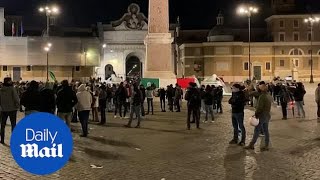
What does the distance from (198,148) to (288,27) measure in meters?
77.1

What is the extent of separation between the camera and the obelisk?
35.1m

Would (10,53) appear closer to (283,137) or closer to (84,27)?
(84,27)

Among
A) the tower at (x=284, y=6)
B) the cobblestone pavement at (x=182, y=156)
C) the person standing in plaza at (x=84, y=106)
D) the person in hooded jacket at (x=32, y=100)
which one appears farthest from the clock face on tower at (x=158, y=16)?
the tower at (x=284, y=6)

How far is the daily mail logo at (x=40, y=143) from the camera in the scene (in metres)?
5.40

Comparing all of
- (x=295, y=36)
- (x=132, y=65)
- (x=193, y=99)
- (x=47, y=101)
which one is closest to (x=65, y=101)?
(x=47, y=101)

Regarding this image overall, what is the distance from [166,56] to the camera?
3631 cm

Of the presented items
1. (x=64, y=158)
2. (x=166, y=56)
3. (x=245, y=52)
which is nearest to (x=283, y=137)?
(x=64, y=158)

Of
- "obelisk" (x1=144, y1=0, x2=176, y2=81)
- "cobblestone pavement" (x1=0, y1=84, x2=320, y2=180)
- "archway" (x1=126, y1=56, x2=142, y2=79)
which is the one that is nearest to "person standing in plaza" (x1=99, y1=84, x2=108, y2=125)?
"cobblestone pavement" (x1=0, y1=84, x2=320, y2=180)

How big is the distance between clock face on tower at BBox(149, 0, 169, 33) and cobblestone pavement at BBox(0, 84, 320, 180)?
1881cm

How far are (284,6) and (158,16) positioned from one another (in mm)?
58148

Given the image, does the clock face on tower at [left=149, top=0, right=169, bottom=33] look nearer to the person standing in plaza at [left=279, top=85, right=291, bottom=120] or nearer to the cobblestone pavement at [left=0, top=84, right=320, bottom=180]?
the person standing in plaza at [left=279, top=85, right=291, bottom=120]

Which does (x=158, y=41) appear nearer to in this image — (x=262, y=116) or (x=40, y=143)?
(x=262, y=116)

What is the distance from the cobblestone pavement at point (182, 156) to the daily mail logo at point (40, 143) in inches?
135

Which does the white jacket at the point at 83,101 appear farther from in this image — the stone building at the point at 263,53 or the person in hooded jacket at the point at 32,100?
the stone building at the point at 263,53
